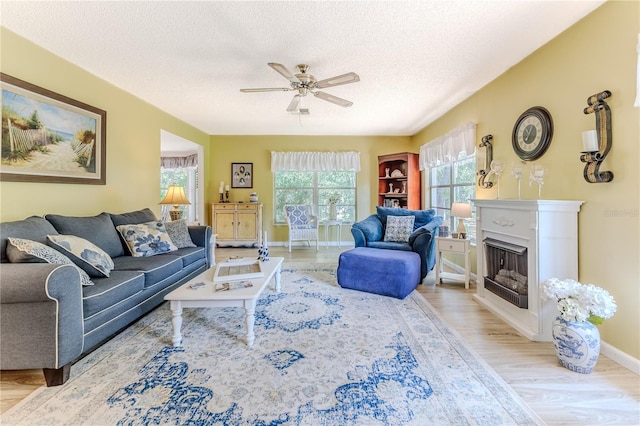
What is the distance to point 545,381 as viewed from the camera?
164cm

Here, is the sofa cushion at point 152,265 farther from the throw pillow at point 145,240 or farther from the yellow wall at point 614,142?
the yellow wall at point 614,142

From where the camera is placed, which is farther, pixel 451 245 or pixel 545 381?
pixel 451 245

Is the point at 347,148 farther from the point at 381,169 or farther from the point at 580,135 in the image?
the point at 580,135

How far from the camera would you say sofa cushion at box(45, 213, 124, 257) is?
2406 millimetres

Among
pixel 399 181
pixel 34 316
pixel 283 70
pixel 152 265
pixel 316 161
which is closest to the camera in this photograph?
pixel 34 316

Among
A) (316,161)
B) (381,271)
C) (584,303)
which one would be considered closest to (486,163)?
(381,271)

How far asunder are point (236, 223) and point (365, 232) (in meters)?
3.09

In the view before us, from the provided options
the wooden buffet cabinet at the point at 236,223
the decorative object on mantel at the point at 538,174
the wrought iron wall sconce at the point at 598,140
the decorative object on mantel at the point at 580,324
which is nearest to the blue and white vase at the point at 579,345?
the decorative object on mantel at the point at 580,324

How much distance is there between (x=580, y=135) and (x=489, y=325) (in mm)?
1648

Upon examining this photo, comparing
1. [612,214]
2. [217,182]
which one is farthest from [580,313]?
[217,182]

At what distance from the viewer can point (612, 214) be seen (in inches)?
73.3

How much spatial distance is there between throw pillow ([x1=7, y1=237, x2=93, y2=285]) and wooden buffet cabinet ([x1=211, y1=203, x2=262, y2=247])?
12.6 ft

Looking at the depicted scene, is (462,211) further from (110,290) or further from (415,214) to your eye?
(110,290)

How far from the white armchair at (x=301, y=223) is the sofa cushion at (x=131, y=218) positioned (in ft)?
8.50
